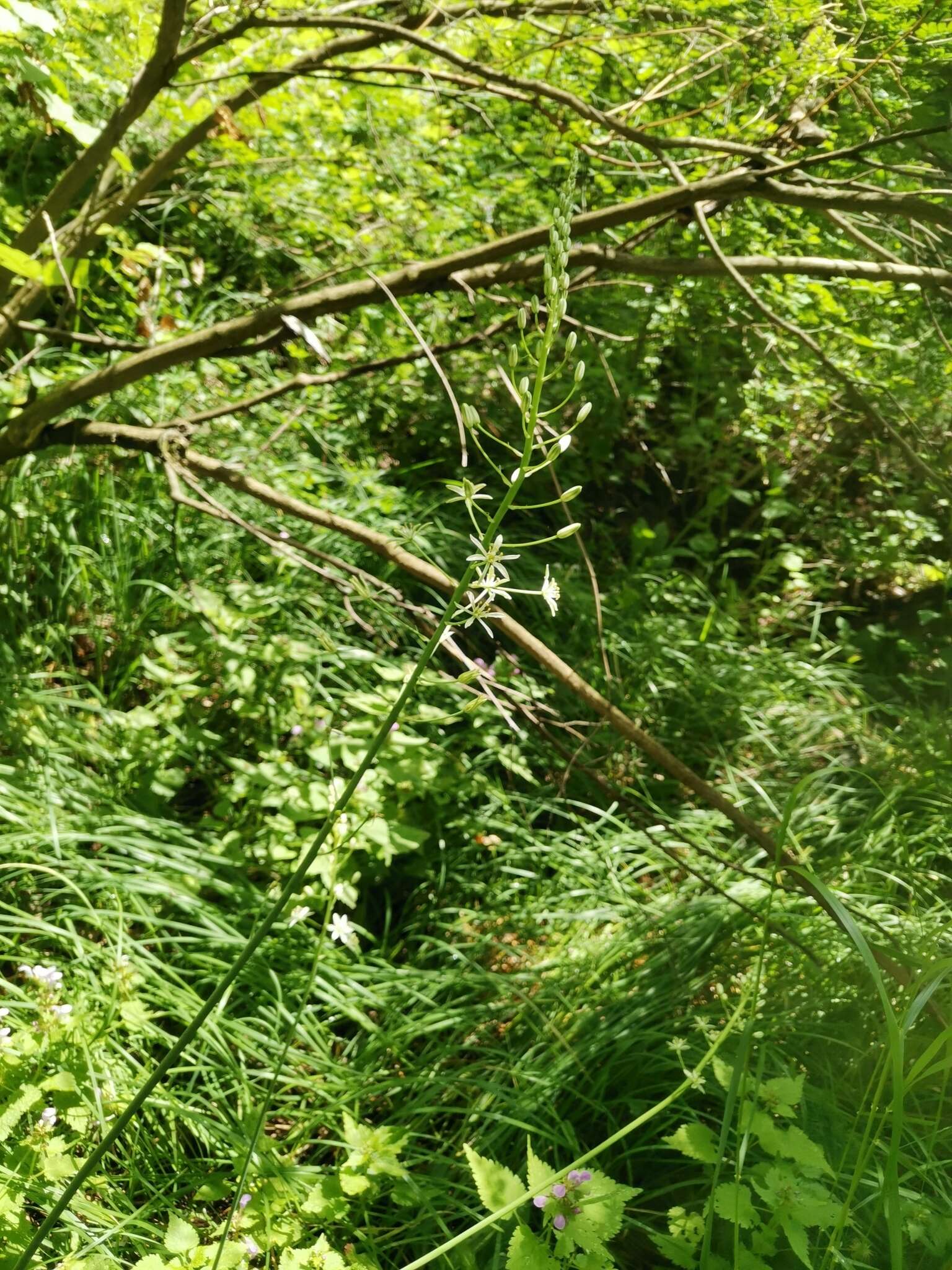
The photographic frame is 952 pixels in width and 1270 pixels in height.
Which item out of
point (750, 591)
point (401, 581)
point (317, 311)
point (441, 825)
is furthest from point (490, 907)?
point (750, 591)

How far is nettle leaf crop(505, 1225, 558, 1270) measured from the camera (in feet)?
4.62

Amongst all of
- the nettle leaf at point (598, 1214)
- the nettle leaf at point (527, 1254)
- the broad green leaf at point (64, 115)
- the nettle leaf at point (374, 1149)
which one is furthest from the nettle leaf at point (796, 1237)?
the broad green leaf at point (64, 115)

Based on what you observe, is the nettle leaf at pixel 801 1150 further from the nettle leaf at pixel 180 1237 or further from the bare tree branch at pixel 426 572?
the nettle leaf at pixel 180 1237

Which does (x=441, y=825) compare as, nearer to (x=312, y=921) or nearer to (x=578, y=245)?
(x=312, y=921)

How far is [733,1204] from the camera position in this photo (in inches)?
60.1

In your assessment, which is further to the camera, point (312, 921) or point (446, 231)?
point (446, 231)

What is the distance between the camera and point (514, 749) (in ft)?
9.88

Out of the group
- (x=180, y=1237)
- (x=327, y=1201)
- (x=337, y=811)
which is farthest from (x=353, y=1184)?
(x=337, y=811)

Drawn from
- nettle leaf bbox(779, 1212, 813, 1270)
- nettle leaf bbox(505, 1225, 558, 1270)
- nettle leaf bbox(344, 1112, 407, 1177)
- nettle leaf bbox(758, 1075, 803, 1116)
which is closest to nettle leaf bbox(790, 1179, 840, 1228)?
nettle leaf bbox(779, 1212, 813, 1270)

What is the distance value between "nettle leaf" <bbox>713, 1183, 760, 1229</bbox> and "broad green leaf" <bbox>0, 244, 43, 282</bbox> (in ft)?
7.03

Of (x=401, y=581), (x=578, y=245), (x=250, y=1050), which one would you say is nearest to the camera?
(x=250, y=1050)

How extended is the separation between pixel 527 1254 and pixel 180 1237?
0.57m

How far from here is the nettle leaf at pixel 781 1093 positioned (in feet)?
5.56

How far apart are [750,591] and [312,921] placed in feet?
9.39
